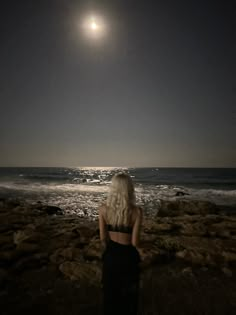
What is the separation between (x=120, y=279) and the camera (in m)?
2.79

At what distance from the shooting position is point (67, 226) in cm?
925

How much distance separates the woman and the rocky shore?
117cm

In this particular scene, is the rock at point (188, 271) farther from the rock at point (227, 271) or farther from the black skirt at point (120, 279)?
the black skirt at point (120, 279)

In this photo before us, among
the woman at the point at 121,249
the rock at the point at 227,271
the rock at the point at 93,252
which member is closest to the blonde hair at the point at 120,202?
the woman at the point at 121,249

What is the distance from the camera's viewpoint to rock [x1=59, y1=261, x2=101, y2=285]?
4656mm

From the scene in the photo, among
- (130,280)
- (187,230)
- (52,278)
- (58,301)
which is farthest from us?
(187,230)

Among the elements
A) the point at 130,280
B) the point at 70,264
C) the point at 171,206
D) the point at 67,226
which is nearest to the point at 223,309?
the point at 130,280

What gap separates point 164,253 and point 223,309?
2.27 meters

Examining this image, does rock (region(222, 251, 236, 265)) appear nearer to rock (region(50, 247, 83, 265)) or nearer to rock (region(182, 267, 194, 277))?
rock (region(182, 267, 194, 277))

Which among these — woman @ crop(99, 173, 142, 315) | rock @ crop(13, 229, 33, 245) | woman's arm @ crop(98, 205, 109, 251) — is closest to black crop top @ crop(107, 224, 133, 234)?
woman @ crop(99, 173, 142, 315)

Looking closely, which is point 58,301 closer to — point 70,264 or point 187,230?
point 70,264

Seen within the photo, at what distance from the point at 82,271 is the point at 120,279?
2417 millimetres

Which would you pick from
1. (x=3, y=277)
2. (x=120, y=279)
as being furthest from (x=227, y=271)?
(x=3, y=277)

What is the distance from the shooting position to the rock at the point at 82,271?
183 inches
